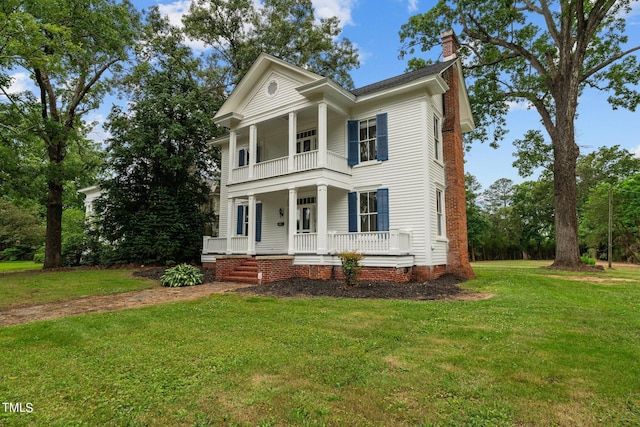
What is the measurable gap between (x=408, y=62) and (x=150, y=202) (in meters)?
16.5

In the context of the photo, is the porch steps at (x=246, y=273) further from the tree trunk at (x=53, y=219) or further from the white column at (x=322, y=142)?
the tree trunk at (x=53, y=219)

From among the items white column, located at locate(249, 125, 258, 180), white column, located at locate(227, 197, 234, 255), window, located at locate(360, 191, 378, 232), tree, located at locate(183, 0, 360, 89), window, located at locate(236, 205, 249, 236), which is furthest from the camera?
tree, located at locate(183, 0, 360, 89)

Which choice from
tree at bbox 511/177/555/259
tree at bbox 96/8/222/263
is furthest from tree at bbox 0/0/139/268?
tree at bbox 511/177/555/259

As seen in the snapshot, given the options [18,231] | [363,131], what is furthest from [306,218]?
[18,231]

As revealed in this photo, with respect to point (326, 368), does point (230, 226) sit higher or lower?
higher

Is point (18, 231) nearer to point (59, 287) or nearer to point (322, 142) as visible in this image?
point (59, 287)

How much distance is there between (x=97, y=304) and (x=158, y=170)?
1200 centimetres

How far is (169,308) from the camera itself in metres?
7.32

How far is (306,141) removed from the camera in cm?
1530

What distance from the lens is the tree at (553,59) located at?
17.2 m

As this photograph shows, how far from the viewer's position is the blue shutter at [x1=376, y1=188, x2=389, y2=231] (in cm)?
1227

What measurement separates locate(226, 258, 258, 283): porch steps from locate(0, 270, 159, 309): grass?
8.86ft

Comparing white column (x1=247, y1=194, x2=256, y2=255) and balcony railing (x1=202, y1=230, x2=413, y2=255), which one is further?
white column (x1=247, y1=194, x2=256, y2=255)

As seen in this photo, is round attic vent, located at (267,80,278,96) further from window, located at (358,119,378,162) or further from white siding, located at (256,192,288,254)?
white siding, located at (256,192,288,254)
